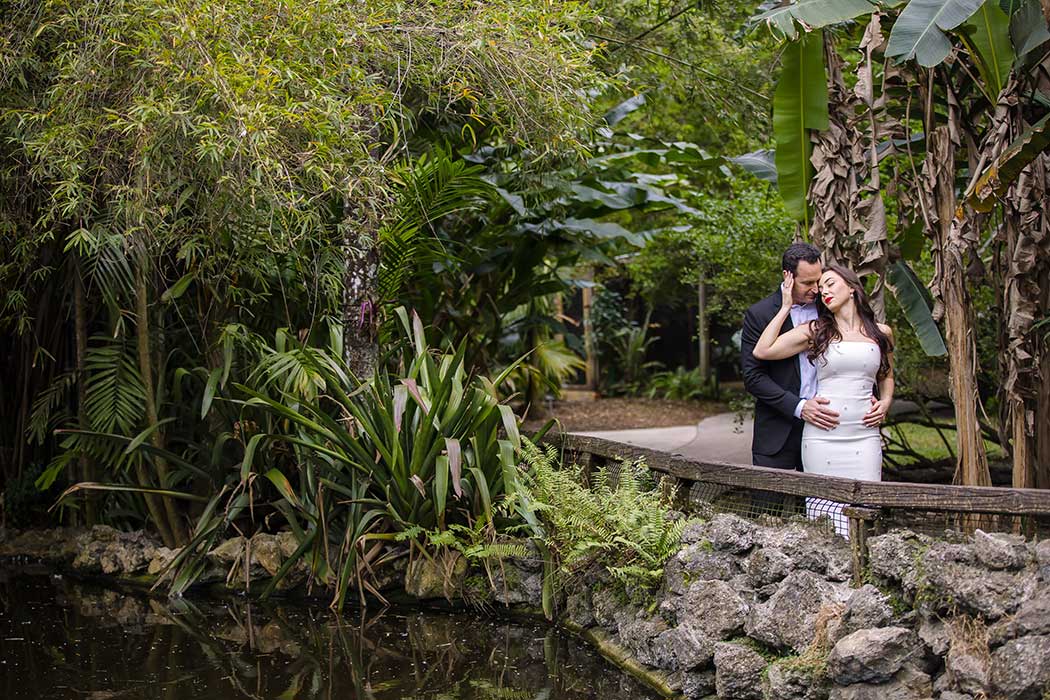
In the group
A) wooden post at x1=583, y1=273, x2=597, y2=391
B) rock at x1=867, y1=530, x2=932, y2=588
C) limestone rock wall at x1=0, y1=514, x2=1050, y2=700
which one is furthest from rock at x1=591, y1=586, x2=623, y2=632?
wooden post at x1=583, y1=273, x2=597, y2=391

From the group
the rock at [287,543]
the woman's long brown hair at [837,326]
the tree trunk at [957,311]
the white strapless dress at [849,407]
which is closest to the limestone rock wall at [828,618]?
the white strapless dress at [849,407]

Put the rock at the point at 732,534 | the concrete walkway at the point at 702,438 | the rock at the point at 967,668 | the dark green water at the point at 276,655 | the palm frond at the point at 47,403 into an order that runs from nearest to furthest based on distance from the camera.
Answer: the rock at the point at 967,668, the rock at the point at 732,534, the dark green water at the point at 276,655, the palm frond at the point at 47,403, the concrete walkway at the point at 702,438

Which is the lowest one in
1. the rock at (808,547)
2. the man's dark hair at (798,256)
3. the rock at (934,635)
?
the rock at (934,635)

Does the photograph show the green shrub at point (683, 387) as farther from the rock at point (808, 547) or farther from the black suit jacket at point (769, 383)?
the rock at point (808, 547)

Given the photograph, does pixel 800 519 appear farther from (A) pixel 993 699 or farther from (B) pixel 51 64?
(B) pixel 51 64

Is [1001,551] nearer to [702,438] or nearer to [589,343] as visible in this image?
[702,438]

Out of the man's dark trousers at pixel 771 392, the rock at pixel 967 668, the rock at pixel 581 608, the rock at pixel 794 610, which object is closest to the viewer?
the rock at pixel 967 668

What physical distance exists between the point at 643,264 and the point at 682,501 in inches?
412

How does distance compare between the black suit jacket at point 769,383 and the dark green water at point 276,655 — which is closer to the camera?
the dark green water at point 276,655

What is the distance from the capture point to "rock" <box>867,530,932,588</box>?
12.4 ft

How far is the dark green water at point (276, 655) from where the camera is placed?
4.62 m

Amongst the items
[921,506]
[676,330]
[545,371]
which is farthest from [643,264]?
[921,506]

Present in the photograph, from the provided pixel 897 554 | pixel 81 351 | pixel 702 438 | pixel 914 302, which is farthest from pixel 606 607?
pixel 702 438

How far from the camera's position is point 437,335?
880 cm
